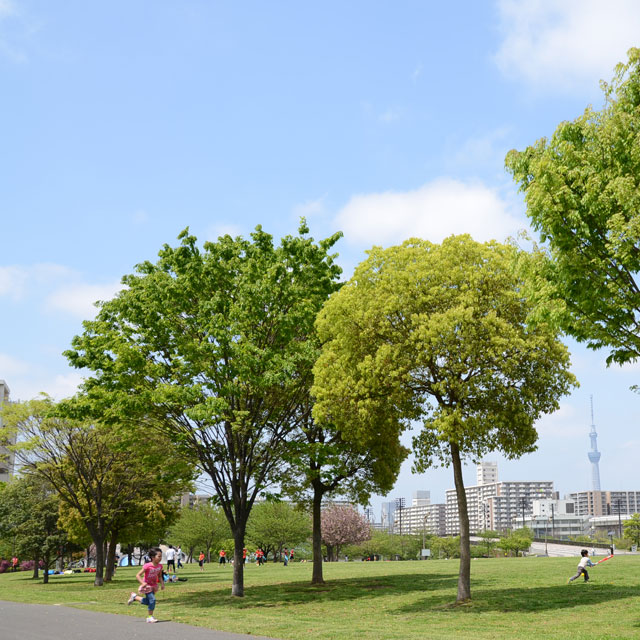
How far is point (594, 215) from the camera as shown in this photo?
41.9 ft

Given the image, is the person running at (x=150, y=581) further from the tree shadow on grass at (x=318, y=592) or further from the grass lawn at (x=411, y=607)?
the tree shadow on grass at (x=318, y=592)

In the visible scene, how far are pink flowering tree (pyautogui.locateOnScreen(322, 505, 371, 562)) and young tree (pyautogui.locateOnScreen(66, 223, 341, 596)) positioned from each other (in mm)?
60606

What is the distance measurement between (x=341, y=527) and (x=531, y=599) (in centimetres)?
6726

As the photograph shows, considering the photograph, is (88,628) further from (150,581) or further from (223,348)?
(223,348)

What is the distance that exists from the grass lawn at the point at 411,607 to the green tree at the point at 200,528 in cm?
5681

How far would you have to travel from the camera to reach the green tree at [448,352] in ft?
57.8

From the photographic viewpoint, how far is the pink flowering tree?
83375 millimetres

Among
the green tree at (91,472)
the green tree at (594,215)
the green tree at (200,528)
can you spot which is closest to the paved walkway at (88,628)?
the green tree at (594,215)

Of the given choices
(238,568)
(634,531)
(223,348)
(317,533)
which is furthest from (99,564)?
(634,531)

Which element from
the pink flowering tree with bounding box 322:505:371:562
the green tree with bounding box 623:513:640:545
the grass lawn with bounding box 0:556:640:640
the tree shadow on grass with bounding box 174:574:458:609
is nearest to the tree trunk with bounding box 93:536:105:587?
the grass lawn with bounding box 0:556:640:640

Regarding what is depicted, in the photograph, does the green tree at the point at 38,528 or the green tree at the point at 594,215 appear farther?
the green tree at the point at 38,528

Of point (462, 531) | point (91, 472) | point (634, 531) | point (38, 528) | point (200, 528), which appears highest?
point (91, 472)

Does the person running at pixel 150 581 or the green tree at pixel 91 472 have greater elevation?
the green tree at pixel 91 472

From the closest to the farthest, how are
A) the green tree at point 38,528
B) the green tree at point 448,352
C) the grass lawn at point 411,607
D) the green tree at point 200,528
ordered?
the grass lawn at point 411,607, the green tree at point 448,352, the green tree at point 38,528, the green tree at point 200,528
